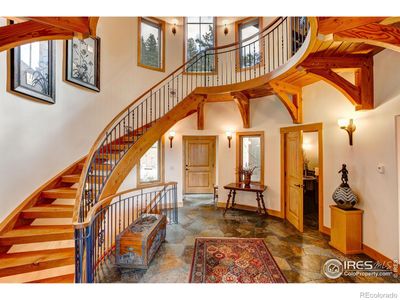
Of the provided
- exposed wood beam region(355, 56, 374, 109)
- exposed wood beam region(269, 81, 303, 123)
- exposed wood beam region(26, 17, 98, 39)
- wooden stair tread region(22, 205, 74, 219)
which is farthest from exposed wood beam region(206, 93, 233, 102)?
wooden stair tread region(22, 205, 74, 219)

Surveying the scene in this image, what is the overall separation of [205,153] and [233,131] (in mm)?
1698

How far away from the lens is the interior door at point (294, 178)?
3.76 metres

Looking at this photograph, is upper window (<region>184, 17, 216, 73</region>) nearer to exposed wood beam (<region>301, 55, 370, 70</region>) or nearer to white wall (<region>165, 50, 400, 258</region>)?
white wall (<region>165, 50, 400, 258</region>)

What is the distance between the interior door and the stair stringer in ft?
7.19

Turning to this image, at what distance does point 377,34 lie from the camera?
5.02 feet

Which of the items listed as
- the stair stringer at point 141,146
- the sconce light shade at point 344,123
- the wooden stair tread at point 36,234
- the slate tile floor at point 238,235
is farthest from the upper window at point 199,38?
the wooden stair tread at point 36,234

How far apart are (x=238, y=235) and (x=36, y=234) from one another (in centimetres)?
296

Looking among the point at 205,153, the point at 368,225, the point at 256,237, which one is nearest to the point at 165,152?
the point at 205,153

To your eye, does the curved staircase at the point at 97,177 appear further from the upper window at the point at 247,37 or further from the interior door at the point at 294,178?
the upper window at the point at 247,37

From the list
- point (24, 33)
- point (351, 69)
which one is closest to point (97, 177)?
point (24, 33)

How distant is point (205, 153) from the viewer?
677 cm

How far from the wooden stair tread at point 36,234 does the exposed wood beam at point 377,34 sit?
3.38 meters

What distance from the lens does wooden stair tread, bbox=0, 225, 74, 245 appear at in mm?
2164
